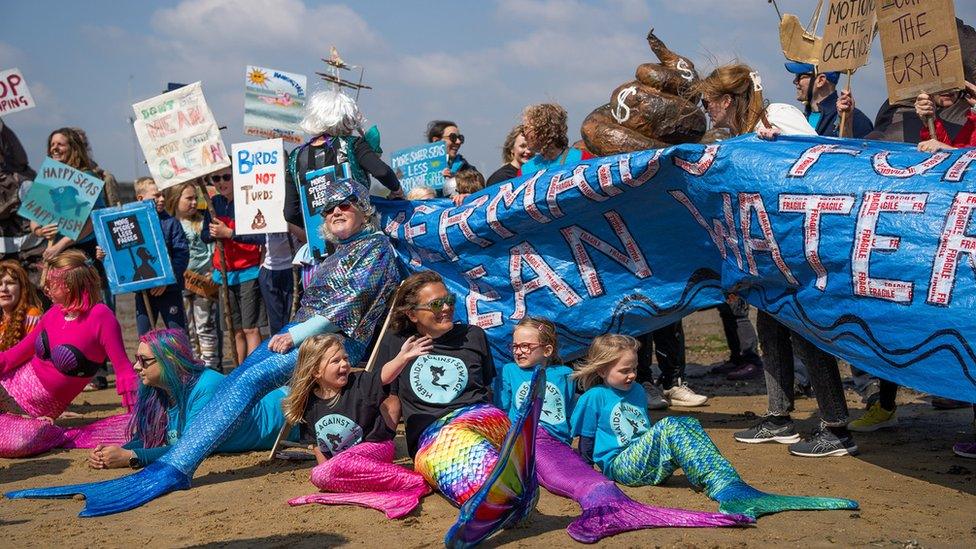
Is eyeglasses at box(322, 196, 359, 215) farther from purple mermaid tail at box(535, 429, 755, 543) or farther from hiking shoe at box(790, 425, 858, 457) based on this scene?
hiking shoe at box(790, 425, 858, 457)

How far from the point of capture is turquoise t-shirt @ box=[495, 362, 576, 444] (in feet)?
16.7

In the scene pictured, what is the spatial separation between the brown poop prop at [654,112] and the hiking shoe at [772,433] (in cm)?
174

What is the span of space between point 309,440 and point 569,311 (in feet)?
5.53

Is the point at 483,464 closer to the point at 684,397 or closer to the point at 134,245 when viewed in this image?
the point at 684,397

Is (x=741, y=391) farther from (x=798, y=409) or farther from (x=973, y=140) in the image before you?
(x=973, y=140)

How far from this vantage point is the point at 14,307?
7.39m

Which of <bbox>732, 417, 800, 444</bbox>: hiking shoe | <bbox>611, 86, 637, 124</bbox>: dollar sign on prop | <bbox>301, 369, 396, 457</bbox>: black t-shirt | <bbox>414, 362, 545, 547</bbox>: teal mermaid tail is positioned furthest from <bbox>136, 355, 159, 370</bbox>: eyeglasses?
<bbox>732, 417, 800, 444</bbox>: hiking shoe

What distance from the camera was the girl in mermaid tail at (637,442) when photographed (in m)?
4.26

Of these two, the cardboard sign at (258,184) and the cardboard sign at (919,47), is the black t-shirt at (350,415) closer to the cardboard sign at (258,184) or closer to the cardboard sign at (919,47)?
the cardboard sign at (258,184)

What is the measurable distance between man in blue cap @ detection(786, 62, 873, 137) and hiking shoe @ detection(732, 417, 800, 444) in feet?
7.20

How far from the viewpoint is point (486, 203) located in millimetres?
6055

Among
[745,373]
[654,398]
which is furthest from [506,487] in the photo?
[745,373]

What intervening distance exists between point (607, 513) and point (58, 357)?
167 inches

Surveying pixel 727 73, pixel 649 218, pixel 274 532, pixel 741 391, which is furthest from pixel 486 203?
pixel 741 391
